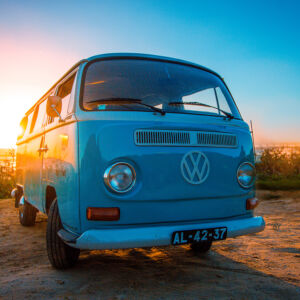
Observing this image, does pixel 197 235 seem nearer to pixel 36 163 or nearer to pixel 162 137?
pixel 162 137

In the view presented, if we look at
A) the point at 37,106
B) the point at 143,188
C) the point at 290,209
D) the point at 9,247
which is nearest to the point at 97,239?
the point at 143,188

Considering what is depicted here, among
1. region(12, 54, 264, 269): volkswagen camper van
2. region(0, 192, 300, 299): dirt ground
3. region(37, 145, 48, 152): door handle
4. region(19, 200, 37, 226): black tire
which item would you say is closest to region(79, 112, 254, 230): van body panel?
region(12, 54, 264, 269): volkswagen camper van

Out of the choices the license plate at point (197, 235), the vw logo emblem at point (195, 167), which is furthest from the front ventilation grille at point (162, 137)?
the license plate at point (197, 235)

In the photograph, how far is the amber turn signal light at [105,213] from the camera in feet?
8.68

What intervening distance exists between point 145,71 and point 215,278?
2.24 metres

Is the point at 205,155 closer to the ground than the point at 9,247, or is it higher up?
higher up

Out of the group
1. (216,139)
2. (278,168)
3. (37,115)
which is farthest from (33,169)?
(278,168)

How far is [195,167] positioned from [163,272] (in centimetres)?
122

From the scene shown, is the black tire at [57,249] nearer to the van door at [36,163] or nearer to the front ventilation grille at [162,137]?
the van door at [36,163]

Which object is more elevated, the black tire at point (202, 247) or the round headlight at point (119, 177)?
the round headlight at point (119, 177)

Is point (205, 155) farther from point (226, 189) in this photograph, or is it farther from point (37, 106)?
point (37, 106)

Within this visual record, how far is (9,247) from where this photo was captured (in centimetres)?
453

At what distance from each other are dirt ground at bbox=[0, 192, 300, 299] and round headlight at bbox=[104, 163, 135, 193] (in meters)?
0.91

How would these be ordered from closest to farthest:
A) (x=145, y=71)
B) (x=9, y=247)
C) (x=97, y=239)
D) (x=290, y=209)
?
(x=97, y=239), (x=145, y=71), (x=9, y=247), (x=290, y=209)
